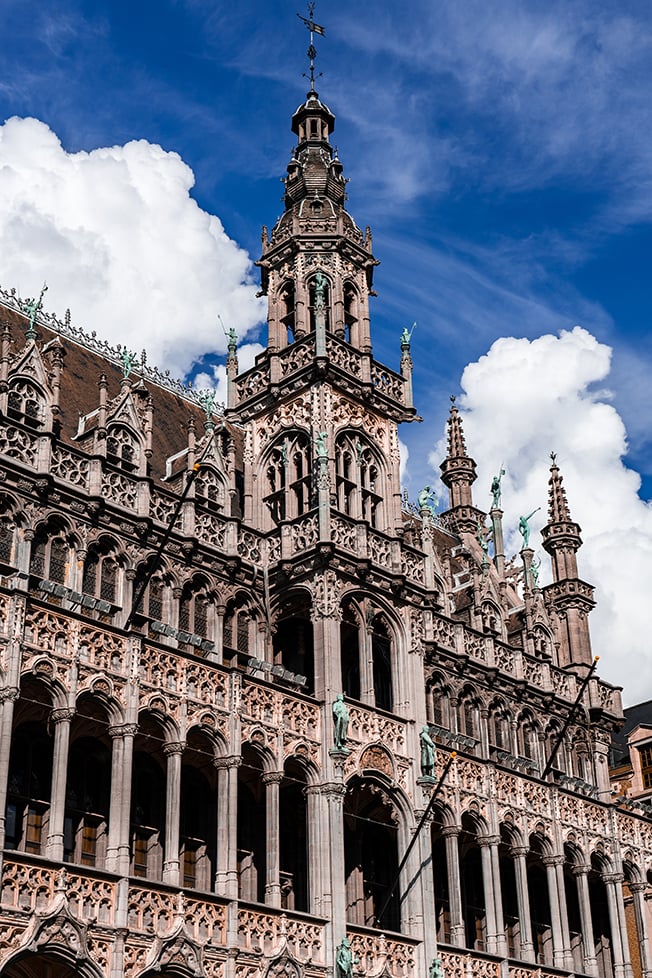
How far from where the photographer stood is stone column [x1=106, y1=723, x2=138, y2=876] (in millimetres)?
31969

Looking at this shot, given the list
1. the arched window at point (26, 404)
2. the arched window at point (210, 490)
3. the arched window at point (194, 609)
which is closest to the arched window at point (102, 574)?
the arched window at point (194, 609)

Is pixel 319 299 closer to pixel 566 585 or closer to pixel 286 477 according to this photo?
pixel 286 477

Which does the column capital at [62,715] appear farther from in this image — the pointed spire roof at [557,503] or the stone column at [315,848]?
the pointed spire roof at [557,503]

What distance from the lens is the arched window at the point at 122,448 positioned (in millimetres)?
39594

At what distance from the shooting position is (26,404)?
3769 cm

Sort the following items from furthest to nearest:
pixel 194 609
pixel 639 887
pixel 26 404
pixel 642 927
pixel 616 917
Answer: pixel 639 887 → pixel 642 927 → pixel 616 917 → pixel 194 609 → pixel 26 404

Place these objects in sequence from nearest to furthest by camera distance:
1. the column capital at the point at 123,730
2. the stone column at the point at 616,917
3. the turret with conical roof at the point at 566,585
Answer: the column capital at the point at 123,730 < the stone column at the point at 616,917 < the turret with conical roof at the point at 566,585

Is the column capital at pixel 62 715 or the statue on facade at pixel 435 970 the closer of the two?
the column capital at pixel 62 715

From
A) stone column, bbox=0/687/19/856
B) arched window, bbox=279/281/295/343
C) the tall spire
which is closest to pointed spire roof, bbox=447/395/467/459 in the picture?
the tall spire

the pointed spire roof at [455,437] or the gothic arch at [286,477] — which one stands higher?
the pointed spire roof at [455,437]

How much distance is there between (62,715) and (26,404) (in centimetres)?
936

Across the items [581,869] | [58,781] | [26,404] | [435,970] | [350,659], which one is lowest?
[435,970]

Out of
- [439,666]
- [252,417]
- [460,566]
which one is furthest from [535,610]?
[252,417]

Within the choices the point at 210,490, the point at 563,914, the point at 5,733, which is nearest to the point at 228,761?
the point at 5,733
